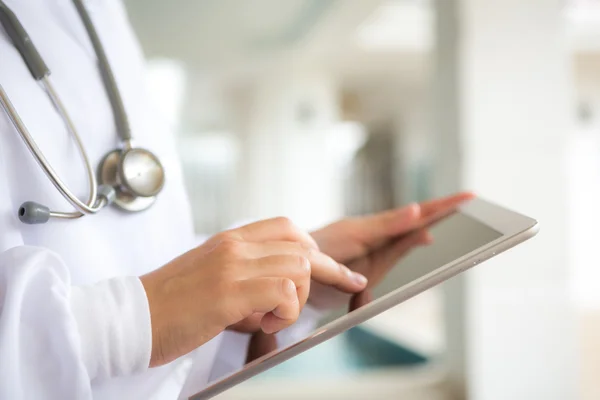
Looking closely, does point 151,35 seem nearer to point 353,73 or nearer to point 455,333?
point 353,73

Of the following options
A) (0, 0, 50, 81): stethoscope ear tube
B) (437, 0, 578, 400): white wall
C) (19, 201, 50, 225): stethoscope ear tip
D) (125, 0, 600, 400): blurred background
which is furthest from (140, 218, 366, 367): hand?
(437, 0, 578, 400): white wall

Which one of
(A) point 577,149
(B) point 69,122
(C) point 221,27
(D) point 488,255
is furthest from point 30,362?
(A) point 577,149

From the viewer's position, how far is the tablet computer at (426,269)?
1.37ft

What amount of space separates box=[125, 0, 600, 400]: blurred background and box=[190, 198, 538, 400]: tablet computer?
52 centimetres

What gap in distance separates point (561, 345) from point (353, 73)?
410cm

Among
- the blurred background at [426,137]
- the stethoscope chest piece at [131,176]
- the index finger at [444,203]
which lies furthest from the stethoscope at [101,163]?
the index finger at [444,203]

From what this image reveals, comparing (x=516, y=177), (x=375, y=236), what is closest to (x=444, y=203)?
(x=375, y=236)

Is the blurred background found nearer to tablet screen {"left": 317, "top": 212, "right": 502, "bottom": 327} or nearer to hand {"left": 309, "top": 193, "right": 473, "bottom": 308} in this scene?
hand {"left": 309, "top": 193, "right": 473, "bottom": 308}

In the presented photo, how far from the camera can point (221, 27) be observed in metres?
3.91

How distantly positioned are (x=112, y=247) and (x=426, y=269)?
1.08 ft

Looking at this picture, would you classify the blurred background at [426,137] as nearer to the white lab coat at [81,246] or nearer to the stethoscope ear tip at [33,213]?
the white lab coat at [81,246]

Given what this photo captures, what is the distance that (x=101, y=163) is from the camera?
1.94ft

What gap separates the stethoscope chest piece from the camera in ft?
1.89

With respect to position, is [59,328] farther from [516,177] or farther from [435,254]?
[516,177]
